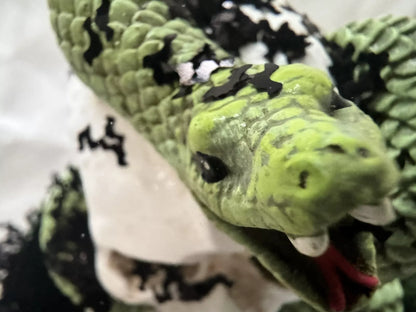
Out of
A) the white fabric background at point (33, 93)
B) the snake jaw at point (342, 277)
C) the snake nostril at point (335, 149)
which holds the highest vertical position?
the snake nostril at point (335, 149)

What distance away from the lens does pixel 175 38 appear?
48 centimetres

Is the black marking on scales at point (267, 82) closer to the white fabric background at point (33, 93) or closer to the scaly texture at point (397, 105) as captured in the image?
the scaly texture at point (397, 105)

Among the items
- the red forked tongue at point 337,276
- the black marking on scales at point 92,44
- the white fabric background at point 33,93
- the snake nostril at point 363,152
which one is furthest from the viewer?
the white fabric background at point 33,93

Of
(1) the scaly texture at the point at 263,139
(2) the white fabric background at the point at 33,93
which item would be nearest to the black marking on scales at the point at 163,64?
(1) the scaly texture at the point at 263,139

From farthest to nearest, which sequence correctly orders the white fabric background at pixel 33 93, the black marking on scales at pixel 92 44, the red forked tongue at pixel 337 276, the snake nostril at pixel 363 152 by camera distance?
the white fabric background at pixel 33 93 → the black marking on scales at pixel 92 44 → the red forked tongue at pixel 337 276 → the snake nostril at pixel 363 152

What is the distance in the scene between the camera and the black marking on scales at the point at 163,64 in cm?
46

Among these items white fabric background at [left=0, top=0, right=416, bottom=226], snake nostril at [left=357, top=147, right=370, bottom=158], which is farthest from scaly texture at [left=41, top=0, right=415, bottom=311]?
white fabric background at [left=0, top=0, right=416, bottom=226]

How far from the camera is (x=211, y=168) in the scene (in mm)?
389

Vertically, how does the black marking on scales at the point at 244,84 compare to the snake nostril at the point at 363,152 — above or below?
below

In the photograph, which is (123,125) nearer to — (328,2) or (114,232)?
(114,232)

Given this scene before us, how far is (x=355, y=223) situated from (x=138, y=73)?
7.5 inches

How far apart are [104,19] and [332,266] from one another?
0.25m

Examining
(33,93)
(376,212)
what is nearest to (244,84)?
(376,212)

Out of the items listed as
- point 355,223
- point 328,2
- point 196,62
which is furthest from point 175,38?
point 328,2
